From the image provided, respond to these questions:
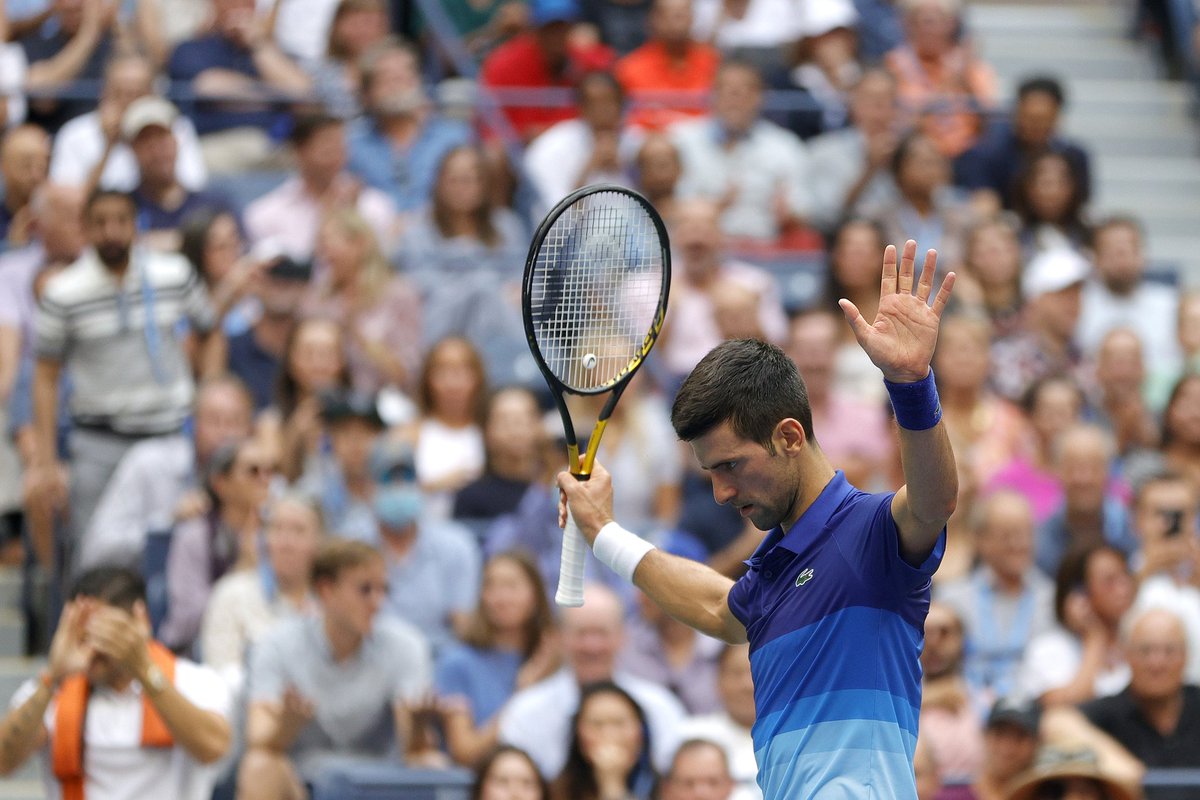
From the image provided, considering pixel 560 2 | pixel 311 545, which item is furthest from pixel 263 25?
pixel 311 545

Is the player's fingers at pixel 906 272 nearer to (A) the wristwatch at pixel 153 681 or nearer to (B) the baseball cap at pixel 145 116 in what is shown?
(A) the wristwatch at pixel 153 681

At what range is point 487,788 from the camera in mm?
6609

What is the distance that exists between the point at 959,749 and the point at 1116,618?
111cm

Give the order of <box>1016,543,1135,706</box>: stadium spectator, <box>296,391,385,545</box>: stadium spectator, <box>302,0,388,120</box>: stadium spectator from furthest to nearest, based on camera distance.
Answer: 1. <box>302,0,388,120</box>: stadium spectator
2. <box>296,391,385,545</box>: stadium spectator
3. <box>1016,543,1135,706</box>: stadium spectator

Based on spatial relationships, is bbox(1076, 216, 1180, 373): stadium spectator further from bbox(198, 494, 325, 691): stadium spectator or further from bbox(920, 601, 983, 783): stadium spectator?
bbox(198, 494, 325, 691): stadium spectator

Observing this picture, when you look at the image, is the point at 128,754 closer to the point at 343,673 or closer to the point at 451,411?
the point at 343,673

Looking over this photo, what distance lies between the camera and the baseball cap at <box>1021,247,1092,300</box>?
34.8 ft

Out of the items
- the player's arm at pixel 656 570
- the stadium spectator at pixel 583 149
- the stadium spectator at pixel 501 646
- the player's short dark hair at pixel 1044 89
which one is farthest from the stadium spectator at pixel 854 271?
the player's arm at pixel 656 570

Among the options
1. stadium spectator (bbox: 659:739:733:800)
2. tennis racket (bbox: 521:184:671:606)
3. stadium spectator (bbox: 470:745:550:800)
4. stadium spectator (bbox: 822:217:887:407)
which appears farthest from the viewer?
stadium spectator (bbox: 822:217:887:407)

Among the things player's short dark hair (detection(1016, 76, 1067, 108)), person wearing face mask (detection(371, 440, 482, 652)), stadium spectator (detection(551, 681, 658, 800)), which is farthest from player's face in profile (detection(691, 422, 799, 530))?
player's short dark hair (detection(1016, 76, 1067, 108))

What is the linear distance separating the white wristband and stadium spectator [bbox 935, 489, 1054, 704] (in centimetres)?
371

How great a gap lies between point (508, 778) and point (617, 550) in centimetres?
208

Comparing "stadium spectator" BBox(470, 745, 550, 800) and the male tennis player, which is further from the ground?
the male tennis player

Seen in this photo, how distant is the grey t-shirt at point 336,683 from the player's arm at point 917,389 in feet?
12.0
